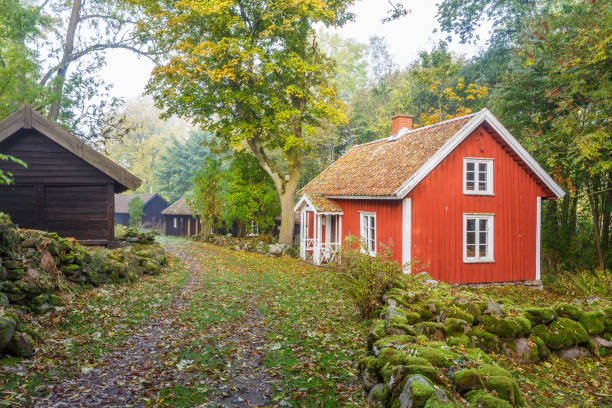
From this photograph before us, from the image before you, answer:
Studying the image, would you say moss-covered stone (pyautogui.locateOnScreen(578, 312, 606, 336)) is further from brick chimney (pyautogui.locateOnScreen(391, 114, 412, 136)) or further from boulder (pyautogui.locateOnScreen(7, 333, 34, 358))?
brick chimney (pyautogui.locateOnScreen(391, 114, 412, 136))

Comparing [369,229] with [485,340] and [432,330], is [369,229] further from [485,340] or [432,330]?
[432,330]

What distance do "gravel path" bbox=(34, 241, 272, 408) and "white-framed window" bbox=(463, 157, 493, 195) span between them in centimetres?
1000

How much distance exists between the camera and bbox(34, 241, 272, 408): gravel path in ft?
17.0

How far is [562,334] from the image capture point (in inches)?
275

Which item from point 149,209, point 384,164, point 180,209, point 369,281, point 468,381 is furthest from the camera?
point 149,209

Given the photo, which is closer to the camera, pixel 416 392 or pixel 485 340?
pixel 416 392

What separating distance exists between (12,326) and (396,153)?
14523 mm

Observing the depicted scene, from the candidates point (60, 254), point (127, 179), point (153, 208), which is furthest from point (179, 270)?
point (153, 208)

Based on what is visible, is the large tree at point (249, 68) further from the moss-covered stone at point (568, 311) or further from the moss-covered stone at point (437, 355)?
→ the moss-covered stone at point (437, 355)

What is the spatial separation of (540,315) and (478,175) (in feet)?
27.8

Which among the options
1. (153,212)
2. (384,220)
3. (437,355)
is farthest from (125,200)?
(437,355)

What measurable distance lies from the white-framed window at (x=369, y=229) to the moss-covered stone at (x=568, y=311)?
28.3 feet

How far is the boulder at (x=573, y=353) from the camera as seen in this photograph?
22.8 feet

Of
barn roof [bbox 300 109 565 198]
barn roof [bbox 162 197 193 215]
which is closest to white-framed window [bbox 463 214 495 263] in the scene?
barn roof [bbox 300 109 565 198]
